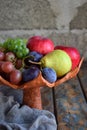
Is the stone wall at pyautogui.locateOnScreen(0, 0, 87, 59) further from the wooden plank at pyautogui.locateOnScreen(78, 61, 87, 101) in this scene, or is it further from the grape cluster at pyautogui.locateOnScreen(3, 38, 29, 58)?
the grape cluster at pyautogui.locateOnScreen(3, 38, 29, 58)

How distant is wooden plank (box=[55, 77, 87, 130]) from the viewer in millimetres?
872

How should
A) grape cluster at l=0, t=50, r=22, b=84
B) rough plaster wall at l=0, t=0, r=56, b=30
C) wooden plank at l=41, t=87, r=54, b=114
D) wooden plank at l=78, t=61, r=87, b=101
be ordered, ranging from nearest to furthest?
grape cluster at l=0, t=50, r=22, b=84, wooden plank at l=41, t=87, r=54, b=114, wooden plank at l=78, t=61, r=87, b=101, rough plaster wall at l=0, t=0, r=56, b=30

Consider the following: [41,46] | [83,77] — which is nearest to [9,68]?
[41,46]

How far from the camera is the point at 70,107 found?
1006 mm

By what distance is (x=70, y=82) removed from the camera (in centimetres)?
131

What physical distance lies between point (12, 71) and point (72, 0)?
0.93 meters

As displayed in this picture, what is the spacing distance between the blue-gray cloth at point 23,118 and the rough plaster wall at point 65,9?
0.83m

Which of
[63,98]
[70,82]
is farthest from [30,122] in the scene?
[70,82]

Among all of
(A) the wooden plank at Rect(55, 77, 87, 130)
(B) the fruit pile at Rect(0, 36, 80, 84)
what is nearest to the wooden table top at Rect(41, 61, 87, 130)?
(A) the wooden plank at Rect(55, 77, 87, 130)

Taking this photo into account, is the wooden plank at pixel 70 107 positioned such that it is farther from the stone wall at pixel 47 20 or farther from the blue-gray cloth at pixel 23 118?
the stone wall at pixel 47 20

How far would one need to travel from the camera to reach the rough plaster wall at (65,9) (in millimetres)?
1611

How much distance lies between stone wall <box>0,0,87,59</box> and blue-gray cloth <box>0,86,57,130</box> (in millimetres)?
793

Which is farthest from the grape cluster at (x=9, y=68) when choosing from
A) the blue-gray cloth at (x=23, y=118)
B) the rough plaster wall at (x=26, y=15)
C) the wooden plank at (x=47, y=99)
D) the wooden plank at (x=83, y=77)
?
the rough plaster wall at (x=26, y=15)

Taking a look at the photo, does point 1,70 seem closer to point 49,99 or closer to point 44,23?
point 49,99
